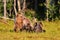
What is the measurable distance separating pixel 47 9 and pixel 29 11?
4114 millimetres

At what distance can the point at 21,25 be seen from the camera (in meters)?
18.5

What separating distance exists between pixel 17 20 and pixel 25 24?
0.59 metres

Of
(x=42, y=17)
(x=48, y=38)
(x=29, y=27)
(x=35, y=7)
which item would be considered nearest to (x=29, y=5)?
(x=35, y=7)

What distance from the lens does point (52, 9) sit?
3841cm

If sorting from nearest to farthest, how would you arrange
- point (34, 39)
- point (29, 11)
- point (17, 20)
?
point (34, 39), point (17, 20), point (29, 11)

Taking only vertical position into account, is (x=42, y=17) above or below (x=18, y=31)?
below

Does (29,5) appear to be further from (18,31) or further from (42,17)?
(18,31)

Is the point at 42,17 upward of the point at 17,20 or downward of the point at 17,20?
downward

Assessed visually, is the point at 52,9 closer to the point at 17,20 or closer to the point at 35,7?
the point at 35,7

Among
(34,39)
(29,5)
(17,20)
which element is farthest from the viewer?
(29,5)

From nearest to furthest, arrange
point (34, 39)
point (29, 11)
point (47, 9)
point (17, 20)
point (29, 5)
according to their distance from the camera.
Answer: point (34, 39) → point (17, 20) → point (47, 9) → point (29, 11) → point (29, 5)

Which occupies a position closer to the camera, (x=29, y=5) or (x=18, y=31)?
(x=18, y=31)

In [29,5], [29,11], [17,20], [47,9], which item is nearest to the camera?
[17,20]

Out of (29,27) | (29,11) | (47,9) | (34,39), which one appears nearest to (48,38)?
(34,39)
